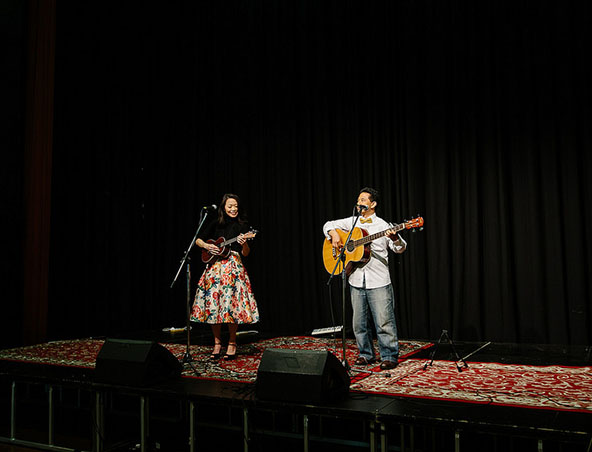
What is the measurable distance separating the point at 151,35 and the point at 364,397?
26.0 feet

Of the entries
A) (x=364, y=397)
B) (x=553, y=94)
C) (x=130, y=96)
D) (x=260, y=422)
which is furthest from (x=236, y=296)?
(x=130, y=96)

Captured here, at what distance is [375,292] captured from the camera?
4.89 metres

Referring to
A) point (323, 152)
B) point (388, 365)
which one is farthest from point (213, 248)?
point (323, 152)

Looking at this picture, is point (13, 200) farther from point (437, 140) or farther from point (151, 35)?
point (437, 140)

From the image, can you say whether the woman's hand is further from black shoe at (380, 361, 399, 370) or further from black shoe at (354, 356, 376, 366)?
black shoe at (380, 361, 399, 370)

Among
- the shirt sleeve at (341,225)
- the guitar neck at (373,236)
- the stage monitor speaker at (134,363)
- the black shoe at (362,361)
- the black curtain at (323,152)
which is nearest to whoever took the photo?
the stage monitor speaker at (134,363)

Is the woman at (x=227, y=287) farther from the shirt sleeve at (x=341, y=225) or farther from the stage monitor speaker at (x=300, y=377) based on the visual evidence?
the stage monitor speaker at (x=300, y=377)

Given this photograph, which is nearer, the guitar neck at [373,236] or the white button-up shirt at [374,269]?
the guitar neck at [373,236]

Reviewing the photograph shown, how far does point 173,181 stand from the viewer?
30.8ft

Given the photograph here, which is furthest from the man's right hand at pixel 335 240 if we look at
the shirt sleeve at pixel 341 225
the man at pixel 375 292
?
the shirt sleeve at pixel 341 225

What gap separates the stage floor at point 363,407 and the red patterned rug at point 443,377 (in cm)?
1

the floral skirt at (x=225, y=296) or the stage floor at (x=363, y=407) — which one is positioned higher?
the floral skirt at (x=225, y=296)

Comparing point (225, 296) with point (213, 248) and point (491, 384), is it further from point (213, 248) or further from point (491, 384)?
point (491, 384)

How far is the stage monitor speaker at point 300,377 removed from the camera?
129 inches
